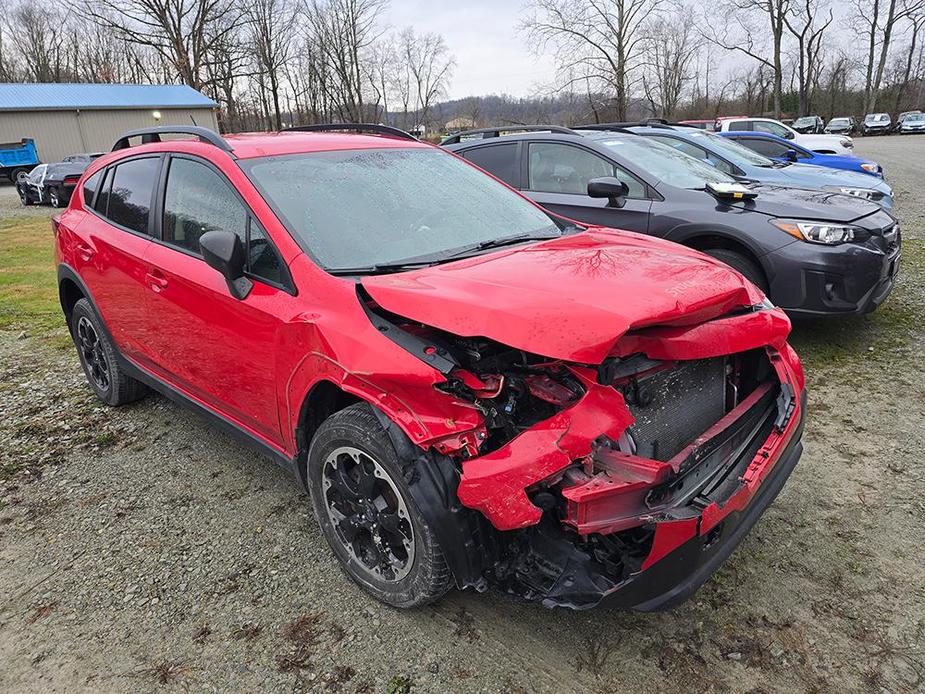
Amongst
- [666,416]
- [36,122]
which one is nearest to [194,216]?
[666,416]

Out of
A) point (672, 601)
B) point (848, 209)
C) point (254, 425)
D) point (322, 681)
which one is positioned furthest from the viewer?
point (848, 209)

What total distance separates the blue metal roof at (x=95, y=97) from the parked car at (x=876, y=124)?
142ft

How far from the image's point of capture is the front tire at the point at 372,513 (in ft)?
7.23

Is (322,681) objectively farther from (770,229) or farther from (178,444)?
(770,229)

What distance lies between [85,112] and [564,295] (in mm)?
46517

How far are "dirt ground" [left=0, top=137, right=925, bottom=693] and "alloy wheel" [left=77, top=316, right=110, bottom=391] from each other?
74cm

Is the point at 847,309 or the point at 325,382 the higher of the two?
the point at 325,382

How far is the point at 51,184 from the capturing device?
1947cm

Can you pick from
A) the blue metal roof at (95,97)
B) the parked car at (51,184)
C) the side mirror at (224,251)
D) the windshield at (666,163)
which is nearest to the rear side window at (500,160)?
the windshield at (666,163)

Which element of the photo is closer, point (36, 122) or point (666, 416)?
point (666, 416)

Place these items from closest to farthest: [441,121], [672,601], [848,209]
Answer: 1. [672,601]
2. [848,209]
3. [441,121]

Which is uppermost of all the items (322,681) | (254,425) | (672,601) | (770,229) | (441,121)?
(441,121)

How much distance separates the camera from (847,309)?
456 cm

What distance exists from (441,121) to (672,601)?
52226 millimetres
